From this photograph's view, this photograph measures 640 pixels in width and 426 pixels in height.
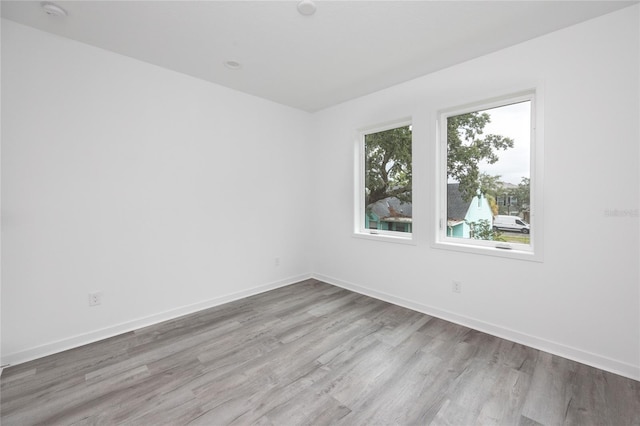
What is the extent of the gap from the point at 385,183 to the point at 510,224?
59.2 inches

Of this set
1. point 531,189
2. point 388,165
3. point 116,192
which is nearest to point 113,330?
→ point 116,192

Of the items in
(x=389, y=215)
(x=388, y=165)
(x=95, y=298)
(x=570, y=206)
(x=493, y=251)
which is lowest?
(x=95, y=298)

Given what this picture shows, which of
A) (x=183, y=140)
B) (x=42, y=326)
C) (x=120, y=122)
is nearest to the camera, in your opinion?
(x=42, y=326)

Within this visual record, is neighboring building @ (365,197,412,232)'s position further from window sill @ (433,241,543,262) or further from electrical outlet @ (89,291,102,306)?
electrical outlet @ (89,291,102,306)

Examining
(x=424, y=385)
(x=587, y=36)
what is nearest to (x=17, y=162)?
(x=424, y=385)

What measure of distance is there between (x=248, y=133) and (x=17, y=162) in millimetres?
2145

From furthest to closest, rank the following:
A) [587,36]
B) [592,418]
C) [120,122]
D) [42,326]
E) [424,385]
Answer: [120,122]
[42,326]
[587,36]
[424,385]
[592,418]

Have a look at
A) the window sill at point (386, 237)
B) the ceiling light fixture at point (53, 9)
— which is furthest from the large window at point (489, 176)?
the ceiling light fixture at point (53, 9)

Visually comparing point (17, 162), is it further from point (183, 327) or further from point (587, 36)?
point (587, 36)

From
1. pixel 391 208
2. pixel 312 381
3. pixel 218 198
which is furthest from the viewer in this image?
pixel 391 208

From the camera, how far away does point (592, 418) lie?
1635 millimetres

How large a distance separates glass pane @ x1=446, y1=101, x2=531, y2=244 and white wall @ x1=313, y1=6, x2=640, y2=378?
0.22 meters

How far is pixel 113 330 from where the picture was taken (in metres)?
2.63

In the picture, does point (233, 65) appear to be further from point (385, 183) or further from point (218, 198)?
point (385, 183)
